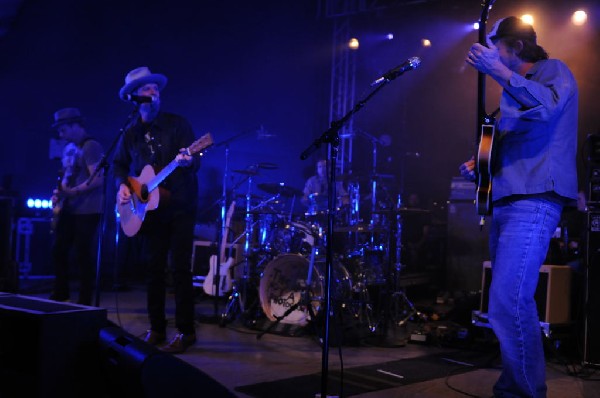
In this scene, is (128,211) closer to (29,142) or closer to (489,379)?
(489,379)

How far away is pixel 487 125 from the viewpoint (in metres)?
3.29

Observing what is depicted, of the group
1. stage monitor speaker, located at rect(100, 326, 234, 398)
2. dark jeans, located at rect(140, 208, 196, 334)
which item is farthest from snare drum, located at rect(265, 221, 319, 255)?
stage monitor speaker, located at rect(100, 326, 234, 398)

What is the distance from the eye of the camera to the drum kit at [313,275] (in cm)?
644

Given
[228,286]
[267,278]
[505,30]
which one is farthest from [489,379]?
[228,286]

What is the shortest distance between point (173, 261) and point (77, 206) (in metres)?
2.21

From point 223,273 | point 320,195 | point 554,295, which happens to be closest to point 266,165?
point 320,195

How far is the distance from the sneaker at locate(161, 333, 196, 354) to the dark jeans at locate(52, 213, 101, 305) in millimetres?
2005

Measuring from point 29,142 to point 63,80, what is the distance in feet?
4.32

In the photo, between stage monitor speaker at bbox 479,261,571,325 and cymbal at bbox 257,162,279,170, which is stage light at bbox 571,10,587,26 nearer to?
cymbal at bbox 257,162,279,170

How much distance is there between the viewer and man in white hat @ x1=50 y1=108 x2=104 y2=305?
6480mm

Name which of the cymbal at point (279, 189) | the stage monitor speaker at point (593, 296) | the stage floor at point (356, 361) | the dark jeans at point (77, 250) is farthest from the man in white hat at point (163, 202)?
the stage monitor speaker at point (593, 296)

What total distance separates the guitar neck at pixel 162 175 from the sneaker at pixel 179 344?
126cm

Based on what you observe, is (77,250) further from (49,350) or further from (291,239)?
(49,350)

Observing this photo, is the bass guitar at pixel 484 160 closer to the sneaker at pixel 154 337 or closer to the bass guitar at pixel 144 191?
the bass guitar at pixel 144 191
